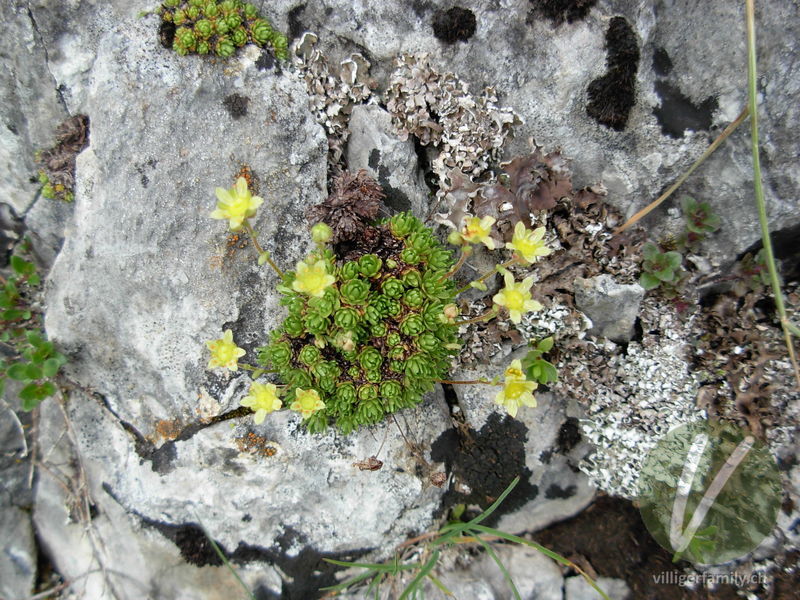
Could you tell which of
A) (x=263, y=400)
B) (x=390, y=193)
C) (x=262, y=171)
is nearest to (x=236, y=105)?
(x=262, y=171)

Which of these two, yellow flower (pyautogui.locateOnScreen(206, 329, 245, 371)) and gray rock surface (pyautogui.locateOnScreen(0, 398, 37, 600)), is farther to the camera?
gray rock surface (pyautogui.locateOnScreen(0, 398, 37, 600))

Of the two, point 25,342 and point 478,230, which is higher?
point 478,230

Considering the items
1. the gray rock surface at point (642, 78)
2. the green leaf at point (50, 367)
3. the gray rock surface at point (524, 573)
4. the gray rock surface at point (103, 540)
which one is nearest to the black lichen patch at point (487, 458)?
the gray rock surface at point (524, 573)

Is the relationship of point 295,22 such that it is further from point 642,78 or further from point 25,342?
point 25,342

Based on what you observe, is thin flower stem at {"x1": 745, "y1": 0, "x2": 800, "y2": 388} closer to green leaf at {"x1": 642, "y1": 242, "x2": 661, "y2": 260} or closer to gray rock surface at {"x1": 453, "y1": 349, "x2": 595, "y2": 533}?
green leaf at {"x1": 642, "y1": 242, "x2": 661, "y2": 260}

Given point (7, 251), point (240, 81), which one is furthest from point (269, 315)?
point (7, 251)

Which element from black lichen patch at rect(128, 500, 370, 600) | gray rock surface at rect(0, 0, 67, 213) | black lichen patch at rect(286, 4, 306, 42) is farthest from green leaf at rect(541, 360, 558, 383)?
gray rock surface at rect(0, 0, 67, 213)
